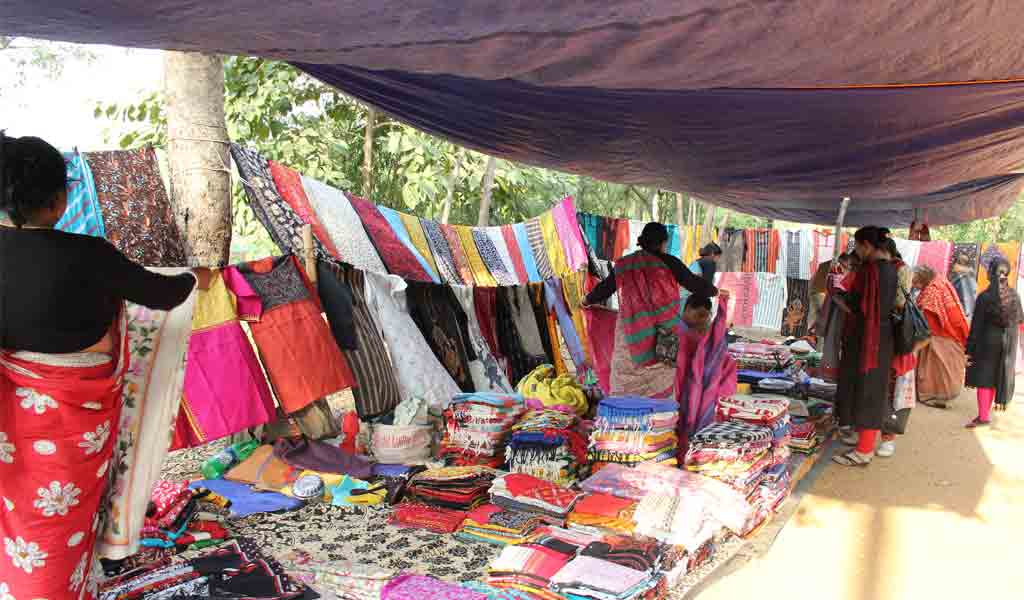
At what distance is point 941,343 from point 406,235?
17.1ft

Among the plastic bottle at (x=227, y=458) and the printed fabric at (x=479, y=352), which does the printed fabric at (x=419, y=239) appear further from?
the plastic bottle at (x=227, y=458)

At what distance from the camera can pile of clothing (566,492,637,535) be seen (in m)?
3.18

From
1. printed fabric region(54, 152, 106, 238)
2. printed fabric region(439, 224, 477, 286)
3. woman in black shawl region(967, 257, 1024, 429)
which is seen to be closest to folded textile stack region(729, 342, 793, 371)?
woman in black shawl region(967, 257, 1024, 429)

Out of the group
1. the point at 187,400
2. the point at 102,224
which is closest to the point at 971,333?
the point at 187,400

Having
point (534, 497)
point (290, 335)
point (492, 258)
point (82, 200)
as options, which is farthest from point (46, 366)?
point (492, 258)

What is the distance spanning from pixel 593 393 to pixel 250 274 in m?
2.51

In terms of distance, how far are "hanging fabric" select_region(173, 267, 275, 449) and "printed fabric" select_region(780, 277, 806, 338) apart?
8.74 meters

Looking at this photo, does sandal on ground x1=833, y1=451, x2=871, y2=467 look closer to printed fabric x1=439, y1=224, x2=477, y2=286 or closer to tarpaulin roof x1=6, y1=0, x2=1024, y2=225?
tarpaulin roof x1=6, y1=0, x2=1024, y2=225

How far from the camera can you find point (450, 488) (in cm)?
356

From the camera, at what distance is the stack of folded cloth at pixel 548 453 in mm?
3895

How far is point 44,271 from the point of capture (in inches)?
80.6

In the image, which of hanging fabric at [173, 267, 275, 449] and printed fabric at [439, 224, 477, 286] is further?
printed fabric at [439, 224, 477, 286]

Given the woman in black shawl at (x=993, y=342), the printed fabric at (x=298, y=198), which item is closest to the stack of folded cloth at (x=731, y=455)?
the printed fabric at (x=298, y=198)

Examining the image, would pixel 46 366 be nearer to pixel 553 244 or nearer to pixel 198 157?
pixel 198 157
